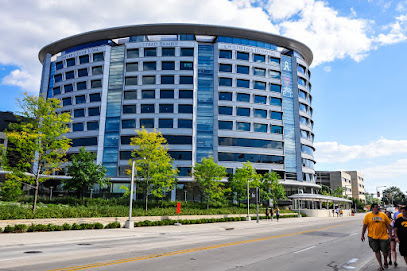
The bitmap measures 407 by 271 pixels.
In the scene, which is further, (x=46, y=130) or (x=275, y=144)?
(x=275, y=144)

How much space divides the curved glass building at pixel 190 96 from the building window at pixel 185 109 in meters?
0.21

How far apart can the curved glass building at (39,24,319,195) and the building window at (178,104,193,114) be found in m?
0.21

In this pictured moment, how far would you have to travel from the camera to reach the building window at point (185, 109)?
6241cm

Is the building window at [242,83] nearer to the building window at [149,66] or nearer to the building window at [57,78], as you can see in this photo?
the building window at [149,66]

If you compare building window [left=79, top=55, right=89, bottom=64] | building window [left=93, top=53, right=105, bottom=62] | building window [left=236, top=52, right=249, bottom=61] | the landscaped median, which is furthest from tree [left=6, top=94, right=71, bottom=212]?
building window [left=236, top=52, right=249, bottom=61]

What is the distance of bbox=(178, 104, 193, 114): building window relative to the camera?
62.4 metres

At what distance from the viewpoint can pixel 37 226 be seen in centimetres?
1944

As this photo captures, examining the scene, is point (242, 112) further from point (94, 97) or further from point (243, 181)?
point (94, 97)

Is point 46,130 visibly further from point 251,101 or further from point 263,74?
point 263,74

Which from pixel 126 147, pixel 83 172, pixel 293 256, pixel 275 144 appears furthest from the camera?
pixel 275 144

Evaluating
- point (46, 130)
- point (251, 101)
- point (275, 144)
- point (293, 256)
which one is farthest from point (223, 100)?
point (293, 256)

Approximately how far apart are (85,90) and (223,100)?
3000 centimetres

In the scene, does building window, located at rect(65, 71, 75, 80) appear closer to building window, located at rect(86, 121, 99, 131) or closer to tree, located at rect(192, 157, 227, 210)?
building window, located at rect(86, 121, 99, 131)

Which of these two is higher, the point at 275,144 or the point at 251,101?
the point at 251,101
